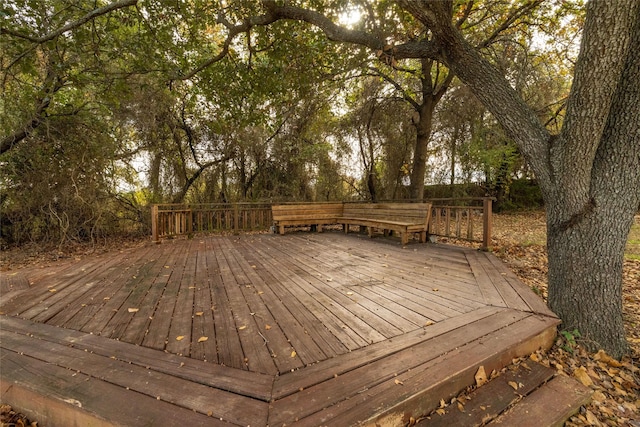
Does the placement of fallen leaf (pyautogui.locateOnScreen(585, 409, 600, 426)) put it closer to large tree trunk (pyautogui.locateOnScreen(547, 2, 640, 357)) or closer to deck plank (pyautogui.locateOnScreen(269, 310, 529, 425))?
deck plank (pyautogui.locateOnScreen(269, 310, 529, 425))

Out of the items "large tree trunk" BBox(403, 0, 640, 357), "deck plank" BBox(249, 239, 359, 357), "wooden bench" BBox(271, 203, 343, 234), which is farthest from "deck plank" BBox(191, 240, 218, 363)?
"wooden bench" BBox(271, 203, 343, 234)

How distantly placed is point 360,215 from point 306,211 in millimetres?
1478

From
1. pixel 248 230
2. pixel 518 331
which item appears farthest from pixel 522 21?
pixel 248 230

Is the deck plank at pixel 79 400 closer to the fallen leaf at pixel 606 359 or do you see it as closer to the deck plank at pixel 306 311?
the deck plank at pixel 306 311

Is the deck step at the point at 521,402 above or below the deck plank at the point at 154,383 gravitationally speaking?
below

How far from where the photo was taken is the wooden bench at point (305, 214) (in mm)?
7207

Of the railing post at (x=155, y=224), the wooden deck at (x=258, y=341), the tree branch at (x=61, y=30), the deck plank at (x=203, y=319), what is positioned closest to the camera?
the wooden deck at (x=258, y=341)

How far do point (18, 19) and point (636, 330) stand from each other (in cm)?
776

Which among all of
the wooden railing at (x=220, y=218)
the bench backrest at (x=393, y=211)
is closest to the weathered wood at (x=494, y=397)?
the bench backrest at (x=393, y=211)

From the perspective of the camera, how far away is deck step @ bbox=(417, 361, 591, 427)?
1455mm

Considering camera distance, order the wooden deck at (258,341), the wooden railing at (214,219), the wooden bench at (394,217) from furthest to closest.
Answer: the wooden railing at (214,219) < the wooden bench at (394,217) < the wooden deck at (258,341)

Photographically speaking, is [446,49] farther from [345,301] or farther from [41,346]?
[41,346]

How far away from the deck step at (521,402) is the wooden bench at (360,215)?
3.63m

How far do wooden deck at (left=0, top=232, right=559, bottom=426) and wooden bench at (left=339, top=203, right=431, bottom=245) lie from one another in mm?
1704
